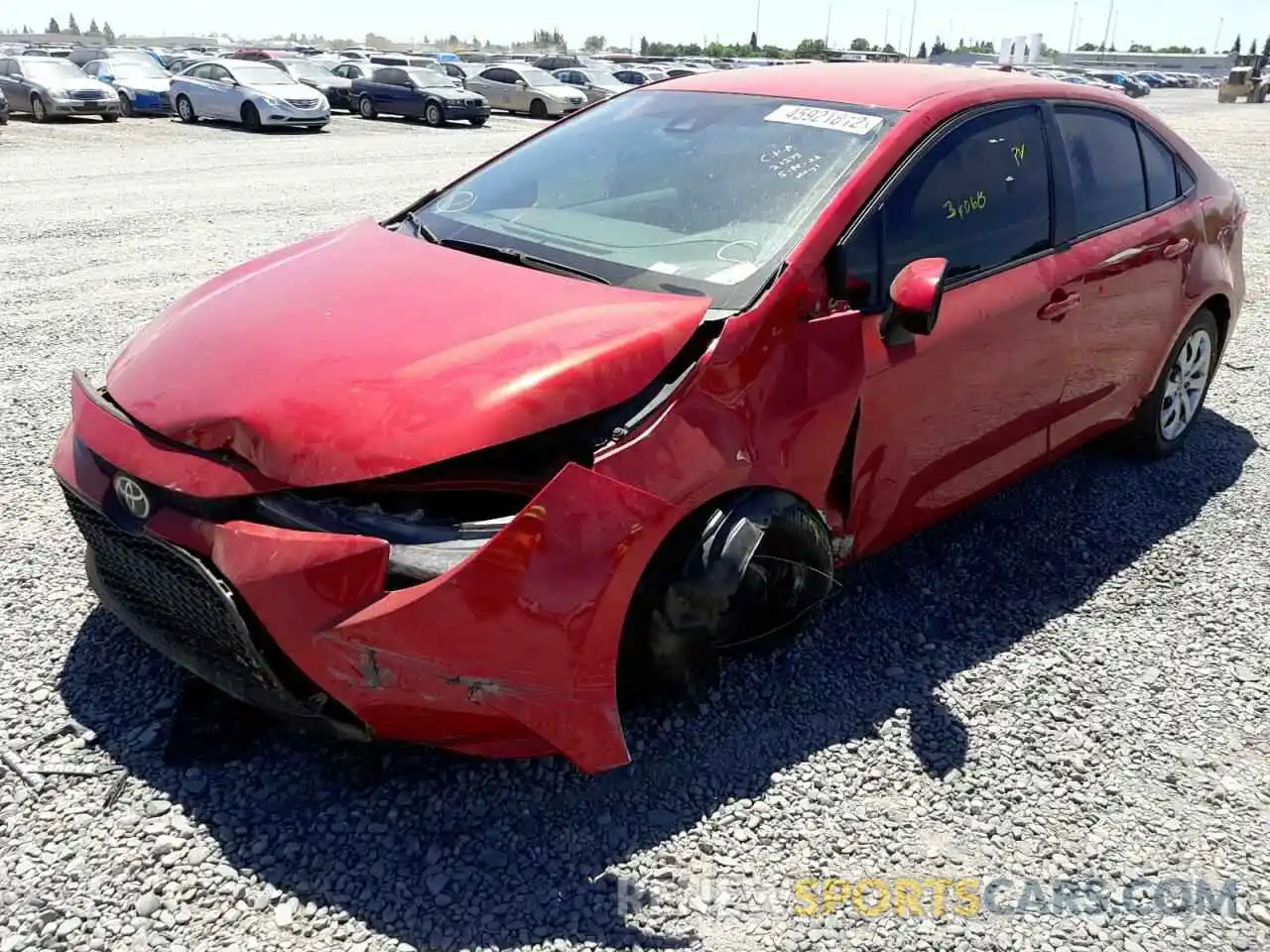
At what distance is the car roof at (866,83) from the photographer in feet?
11.0

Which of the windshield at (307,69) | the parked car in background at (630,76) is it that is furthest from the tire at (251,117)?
the parked car in background at (630,76)

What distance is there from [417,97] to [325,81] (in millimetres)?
4064

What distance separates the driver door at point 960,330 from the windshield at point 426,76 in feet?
80.9

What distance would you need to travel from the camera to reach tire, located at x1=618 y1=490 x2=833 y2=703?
2529 millimetres

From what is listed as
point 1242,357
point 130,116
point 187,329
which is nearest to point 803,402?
point 187,329

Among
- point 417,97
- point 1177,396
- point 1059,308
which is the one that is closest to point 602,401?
point 1059,308

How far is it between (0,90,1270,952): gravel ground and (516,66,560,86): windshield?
2668cm

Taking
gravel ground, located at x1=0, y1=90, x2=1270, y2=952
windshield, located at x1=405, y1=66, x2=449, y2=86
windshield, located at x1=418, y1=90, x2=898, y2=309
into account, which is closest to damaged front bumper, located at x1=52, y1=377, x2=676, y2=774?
gravel ground, located at x1=0, y1=90, x2=1270, y2=952

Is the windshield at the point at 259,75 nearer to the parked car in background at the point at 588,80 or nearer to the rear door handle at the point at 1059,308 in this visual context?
the parked car in background at the point at 588,80

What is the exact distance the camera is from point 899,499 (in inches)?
128

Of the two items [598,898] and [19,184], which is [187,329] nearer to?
[598,898]

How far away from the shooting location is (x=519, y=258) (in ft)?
10.2

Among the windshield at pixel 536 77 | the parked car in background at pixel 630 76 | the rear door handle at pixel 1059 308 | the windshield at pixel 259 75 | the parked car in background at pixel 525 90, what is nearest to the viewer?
the rear door handle at pixel 1059 308

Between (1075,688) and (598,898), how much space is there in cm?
169
